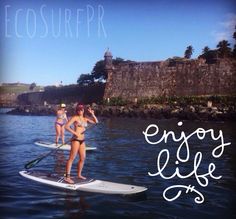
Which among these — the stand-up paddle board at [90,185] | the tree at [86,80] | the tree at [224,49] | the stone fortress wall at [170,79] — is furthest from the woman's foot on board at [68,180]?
the tree at [86,80]

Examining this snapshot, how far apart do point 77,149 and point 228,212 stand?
10.8 feet

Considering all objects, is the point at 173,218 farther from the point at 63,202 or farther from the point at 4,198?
the point at 4,198

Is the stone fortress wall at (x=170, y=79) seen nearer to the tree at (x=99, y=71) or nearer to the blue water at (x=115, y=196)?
the tree at (x=99, y=71)

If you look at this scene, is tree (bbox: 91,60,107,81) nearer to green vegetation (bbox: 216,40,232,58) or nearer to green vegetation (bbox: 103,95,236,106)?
green vegetation (bbox: 103,95,236,106)

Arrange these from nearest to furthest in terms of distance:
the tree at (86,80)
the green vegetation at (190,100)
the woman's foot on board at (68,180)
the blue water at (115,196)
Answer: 1. the blue water at (115,196)
2. the woman's foot on board at (68,180)
3. the green vegetation at (190,100)
4. the tree at (86,80)

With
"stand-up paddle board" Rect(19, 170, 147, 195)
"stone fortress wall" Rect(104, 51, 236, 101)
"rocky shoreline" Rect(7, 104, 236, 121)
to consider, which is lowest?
"stand-up paddle board" Rect(19, 170, 147, 195)

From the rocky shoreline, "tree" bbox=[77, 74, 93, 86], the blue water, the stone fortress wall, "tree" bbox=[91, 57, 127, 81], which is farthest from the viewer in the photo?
"tree" bbox=[77, 74, 93, 86]

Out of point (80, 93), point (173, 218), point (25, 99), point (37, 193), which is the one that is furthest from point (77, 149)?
point (25, 99)

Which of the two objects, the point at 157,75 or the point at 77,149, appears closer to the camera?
the point at 77,149

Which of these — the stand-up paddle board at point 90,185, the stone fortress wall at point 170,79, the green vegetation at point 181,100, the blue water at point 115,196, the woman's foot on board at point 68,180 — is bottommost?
the blue water at point 115,196

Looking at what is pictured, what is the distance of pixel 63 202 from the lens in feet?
23.0

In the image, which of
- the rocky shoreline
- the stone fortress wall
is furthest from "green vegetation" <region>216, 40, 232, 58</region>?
the rocky shoreline

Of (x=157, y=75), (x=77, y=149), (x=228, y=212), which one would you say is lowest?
(x=228, y=212)

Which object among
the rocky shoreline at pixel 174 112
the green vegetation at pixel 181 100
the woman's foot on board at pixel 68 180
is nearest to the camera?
the woman's foot on board at pixel 68 180
